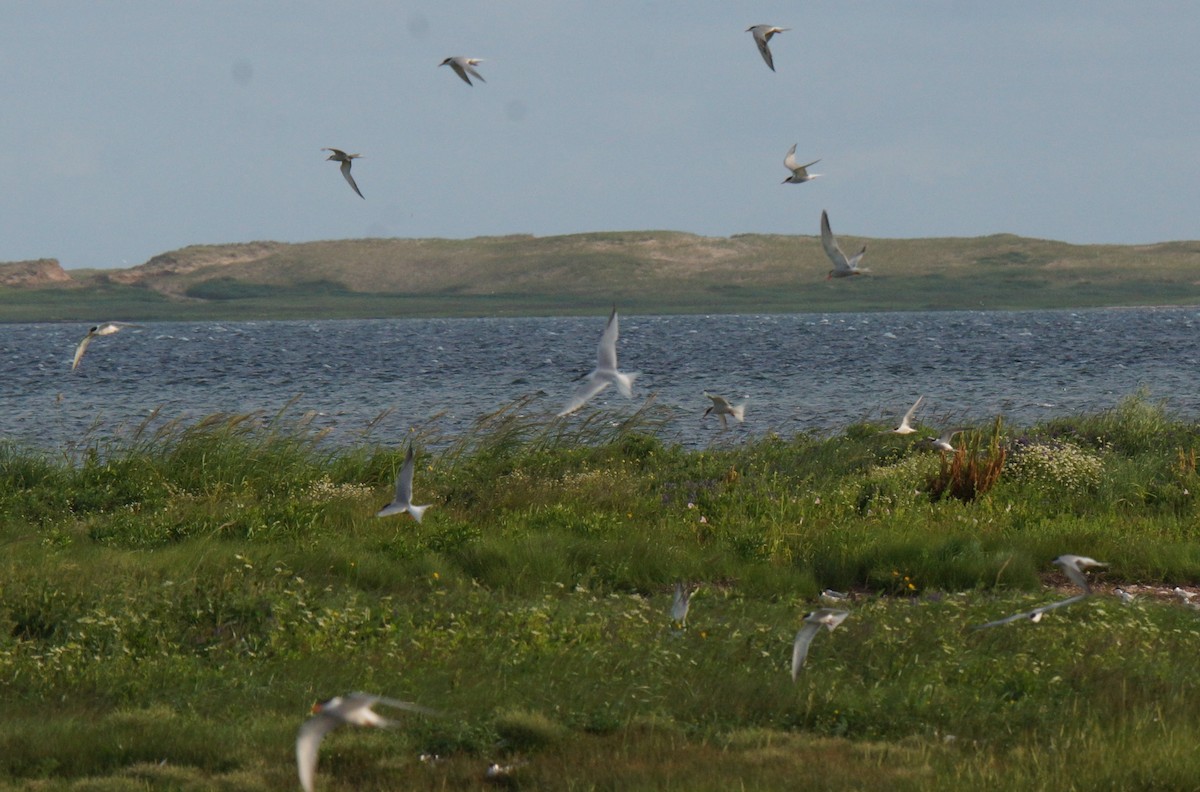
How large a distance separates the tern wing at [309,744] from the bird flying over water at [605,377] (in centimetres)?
276

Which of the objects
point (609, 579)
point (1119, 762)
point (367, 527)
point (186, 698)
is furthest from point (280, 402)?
point (1119, 762)

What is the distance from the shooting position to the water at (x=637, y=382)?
33281 millimetres

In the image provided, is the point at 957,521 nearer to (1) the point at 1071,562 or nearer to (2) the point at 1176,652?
(2) the point at 1176,652

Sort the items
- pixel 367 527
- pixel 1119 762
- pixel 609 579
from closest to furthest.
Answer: pixel 1119 762
pixel 609 579
pixel 367 527

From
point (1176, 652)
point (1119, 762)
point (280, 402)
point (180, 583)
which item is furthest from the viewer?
point (280, 402)

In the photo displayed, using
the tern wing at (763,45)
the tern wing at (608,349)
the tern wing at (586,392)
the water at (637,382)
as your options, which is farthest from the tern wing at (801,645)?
the water at (637,382)

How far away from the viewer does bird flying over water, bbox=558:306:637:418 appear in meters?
7.68

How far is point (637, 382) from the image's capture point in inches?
1916

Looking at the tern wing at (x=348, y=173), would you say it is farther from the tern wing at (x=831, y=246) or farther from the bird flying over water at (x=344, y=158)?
the tern wing at (x=831, y=246)

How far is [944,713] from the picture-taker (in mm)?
7898

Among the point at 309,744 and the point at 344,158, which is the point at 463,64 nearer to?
the point at 344,158

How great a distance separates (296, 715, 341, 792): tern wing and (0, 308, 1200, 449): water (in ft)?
50.0

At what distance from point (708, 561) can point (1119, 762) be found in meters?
6.02

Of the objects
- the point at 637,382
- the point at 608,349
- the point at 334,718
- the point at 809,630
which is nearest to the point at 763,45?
the point at 608,349
